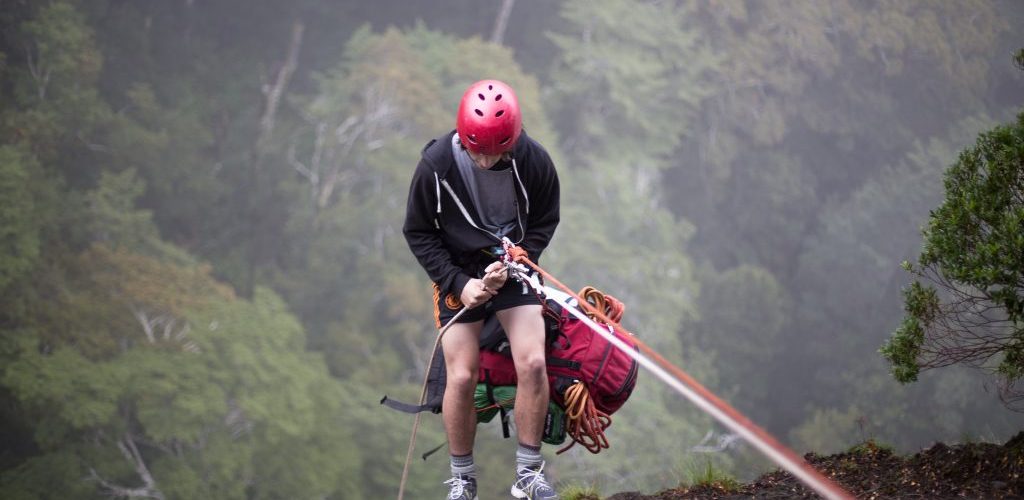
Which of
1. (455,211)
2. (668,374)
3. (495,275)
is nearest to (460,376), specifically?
(495,275)

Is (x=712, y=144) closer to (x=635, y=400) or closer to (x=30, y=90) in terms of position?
(x=635, y=400)

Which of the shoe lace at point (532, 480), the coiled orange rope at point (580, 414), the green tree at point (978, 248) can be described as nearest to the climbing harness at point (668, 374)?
the coiled orange rope at point (580, 414)

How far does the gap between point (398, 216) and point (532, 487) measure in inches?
477

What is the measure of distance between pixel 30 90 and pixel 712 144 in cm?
1052

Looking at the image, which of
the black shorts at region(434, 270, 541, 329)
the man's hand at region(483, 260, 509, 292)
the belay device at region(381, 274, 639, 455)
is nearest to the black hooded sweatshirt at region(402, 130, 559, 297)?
the black shorts at region(434, 270, 541, 329)

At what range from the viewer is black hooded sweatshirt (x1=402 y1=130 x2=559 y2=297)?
13.3 feet

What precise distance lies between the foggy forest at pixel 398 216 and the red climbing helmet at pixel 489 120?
336 inches

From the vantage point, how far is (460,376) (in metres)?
4.05

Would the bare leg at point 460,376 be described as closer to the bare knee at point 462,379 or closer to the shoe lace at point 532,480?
the bare knee at point 462,379

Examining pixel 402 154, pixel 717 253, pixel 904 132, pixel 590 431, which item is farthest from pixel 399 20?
pixel 590 431

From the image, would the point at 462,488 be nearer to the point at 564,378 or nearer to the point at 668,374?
the point at 564,378

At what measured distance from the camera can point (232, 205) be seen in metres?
15.3

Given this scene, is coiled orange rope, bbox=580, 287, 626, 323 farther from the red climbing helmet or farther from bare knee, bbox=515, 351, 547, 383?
the red climbing helmet

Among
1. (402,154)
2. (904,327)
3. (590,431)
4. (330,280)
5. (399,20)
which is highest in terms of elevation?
(399,20)
